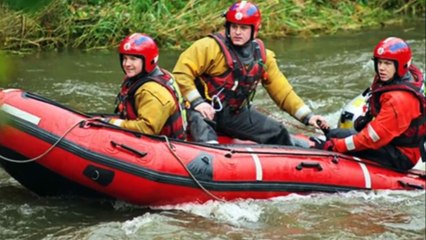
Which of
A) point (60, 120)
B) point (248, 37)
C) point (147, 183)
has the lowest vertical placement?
point (147, 183)

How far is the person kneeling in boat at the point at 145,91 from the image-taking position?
4105 mm

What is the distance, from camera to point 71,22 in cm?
940

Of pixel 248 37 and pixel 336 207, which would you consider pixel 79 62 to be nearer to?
pixel 248 37

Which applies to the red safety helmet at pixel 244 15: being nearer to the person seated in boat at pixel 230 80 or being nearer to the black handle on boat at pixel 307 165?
the person seated in boat at pixel 230 80

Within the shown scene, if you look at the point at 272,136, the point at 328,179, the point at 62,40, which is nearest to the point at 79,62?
the point at 62,40

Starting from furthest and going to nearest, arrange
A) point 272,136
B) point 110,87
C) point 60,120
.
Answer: point 110,87 → point 272,136 → point 60,120

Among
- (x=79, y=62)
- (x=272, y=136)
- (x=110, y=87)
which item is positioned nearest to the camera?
(x=272, y=136)

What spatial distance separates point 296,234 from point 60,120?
1.58m

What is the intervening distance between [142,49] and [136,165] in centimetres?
71

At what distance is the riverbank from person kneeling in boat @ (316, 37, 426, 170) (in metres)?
4.28

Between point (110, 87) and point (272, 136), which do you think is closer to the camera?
point (272, 136)

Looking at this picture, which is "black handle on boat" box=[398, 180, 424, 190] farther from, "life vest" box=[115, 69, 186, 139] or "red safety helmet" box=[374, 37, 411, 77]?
"life vest" box=[115, 69, 186, 139]

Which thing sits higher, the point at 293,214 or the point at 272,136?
the point at 272,136

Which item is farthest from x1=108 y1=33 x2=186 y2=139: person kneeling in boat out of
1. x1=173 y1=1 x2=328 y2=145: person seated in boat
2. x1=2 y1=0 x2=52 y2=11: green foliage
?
x1=2 y1=0 x2=52 y2=11: green foliage
